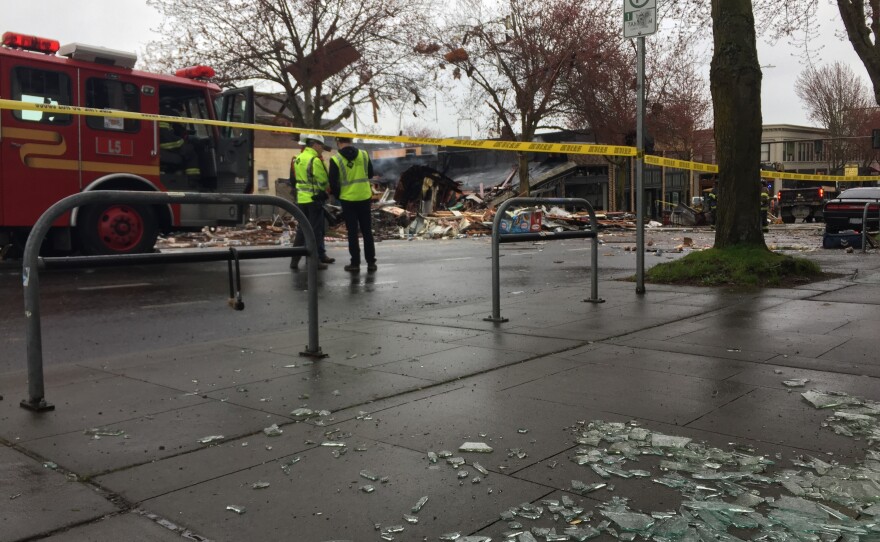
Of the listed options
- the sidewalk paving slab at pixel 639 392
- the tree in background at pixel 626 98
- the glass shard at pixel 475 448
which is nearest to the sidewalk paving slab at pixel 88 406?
the glass shard at pixel 475 448

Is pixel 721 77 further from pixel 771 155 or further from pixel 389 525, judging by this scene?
pixel 771 155

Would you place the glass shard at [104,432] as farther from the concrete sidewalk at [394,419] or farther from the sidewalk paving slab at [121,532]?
the sidewalk paving slab at [121,532]

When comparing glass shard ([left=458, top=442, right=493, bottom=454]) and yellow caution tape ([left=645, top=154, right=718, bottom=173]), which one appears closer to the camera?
glass shard ([left=458, top=442, right=493, bottom=454])

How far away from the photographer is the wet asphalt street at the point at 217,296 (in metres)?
6.38

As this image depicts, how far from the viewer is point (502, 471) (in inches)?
123

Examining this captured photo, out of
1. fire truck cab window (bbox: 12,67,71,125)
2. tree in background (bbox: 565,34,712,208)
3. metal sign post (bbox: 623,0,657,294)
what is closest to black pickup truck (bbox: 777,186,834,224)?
tree in background (bbox: 565,34,712,208)

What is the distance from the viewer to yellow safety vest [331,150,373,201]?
36.4ft

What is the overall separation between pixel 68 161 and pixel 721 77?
28.7 ft

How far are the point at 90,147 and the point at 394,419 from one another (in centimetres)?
941

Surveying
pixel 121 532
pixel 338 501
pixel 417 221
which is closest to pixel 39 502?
pixel 121 532

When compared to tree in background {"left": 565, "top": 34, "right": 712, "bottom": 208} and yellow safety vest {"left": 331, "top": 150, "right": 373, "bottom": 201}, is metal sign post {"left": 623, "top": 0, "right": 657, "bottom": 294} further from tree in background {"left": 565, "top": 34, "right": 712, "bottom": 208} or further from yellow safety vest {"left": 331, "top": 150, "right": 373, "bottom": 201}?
tree in background {"left": 565, "top": 34, "right": 712, "bottom": 208}

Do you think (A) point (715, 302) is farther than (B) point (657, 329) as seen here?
Yes

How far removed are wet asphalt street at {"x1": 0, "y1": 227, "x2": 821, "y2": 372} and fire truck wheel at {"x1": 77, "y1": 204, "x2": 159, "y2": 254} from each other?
1.23ft

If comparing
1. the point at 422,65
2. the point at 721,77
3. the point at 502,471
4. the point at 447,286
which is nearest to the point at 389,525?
the point at 502,471
